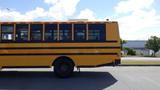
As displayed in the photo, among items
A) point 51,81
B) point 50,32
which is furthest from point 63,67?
point 50,32

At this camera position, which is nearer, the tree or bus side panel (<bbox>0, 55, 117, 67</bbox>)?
bus side panel (<bbox>0, 55, 117, 67</bbox>)

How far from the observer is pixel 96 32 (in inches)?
693

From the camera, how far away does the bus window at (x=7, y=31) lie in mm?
17531

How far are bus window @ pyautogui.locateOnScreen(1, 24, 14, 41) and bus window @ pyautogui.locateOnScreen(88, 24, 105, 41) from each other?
144 inches

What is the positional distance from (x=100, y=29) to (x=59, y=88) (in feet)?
14.8

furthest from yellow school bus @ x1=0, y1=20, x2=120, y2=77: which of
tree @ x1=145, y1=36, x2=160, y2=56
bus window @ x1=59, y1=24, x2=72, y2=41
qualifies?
tree @ x1=145, y1=36, x2=160, y2=56

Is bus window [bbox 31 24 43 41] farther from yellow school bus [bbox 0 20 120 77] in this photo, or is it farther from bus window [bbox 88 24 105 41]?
bus window [bbox 88 24 105 41]

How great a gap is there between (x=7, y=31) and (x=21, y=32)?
663 mm

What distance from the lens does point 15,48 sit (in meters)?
17.5

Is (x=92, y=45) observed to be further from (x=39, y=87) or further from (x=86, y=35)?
(x=39, y=87)

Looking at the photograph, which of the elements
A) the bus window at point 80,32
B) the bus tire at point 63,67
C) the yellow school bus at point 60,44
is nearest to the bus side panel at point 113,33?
the yellow school bus at point 60,44

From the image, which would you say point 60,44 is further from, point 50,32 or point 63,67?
point 63,67

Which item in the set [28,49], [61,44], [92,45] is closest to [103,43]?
[92,45]

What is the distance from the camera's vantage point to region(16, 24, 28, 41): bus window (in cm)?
1753
